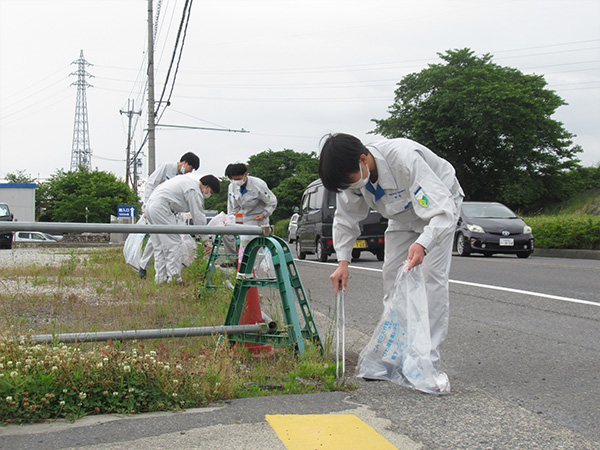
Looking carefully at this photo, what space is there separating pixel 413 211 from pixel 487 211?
1397 centimetres

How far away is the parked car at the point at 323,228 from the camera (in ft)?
49.2

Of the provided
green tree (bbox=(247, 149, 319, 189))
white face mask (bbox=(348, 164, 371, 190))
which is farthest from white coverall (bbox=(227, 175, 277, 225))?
green tree (bbox=(247, 149, 319, 189))

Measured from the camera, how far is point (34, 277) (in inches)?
166

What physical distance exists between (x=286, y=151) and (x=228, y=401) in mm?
87081

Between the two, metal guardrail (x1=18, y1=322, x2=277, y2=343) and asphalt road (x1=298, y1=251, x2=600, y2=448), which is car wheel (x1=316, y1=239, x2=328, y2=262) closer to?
asphalt road (x1=298, y1=251, x2=600, y2=448)

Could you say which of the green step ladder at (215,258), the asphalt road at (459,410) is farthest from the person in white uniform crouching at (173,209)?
the asphalt road at (459,410)

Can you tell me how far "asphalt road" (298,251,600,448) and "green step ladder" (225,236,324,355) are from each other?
2.57ft

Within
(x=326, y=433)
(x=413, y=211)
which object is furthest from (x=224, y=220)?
(x=326, y=433)

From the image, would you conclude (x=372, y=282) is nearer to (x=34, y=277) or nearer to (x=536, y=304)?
(x=536, y=304)

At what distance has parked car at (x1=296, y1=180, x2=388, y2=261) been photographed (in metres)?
15.0

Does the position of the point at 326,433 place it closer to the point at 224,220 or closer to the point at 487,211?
the point at 224,220

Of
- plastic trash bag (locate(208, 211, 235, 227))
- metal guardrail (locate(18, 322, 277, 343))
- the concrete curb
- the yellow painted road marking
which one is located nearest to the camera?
the yellow painted road marking

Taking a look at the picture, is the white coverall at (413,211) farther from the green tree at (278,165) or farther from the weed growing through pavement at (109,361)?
the green tree at (278,165)

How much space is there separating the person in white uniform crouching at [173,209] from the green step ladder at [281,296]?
3538 mm
